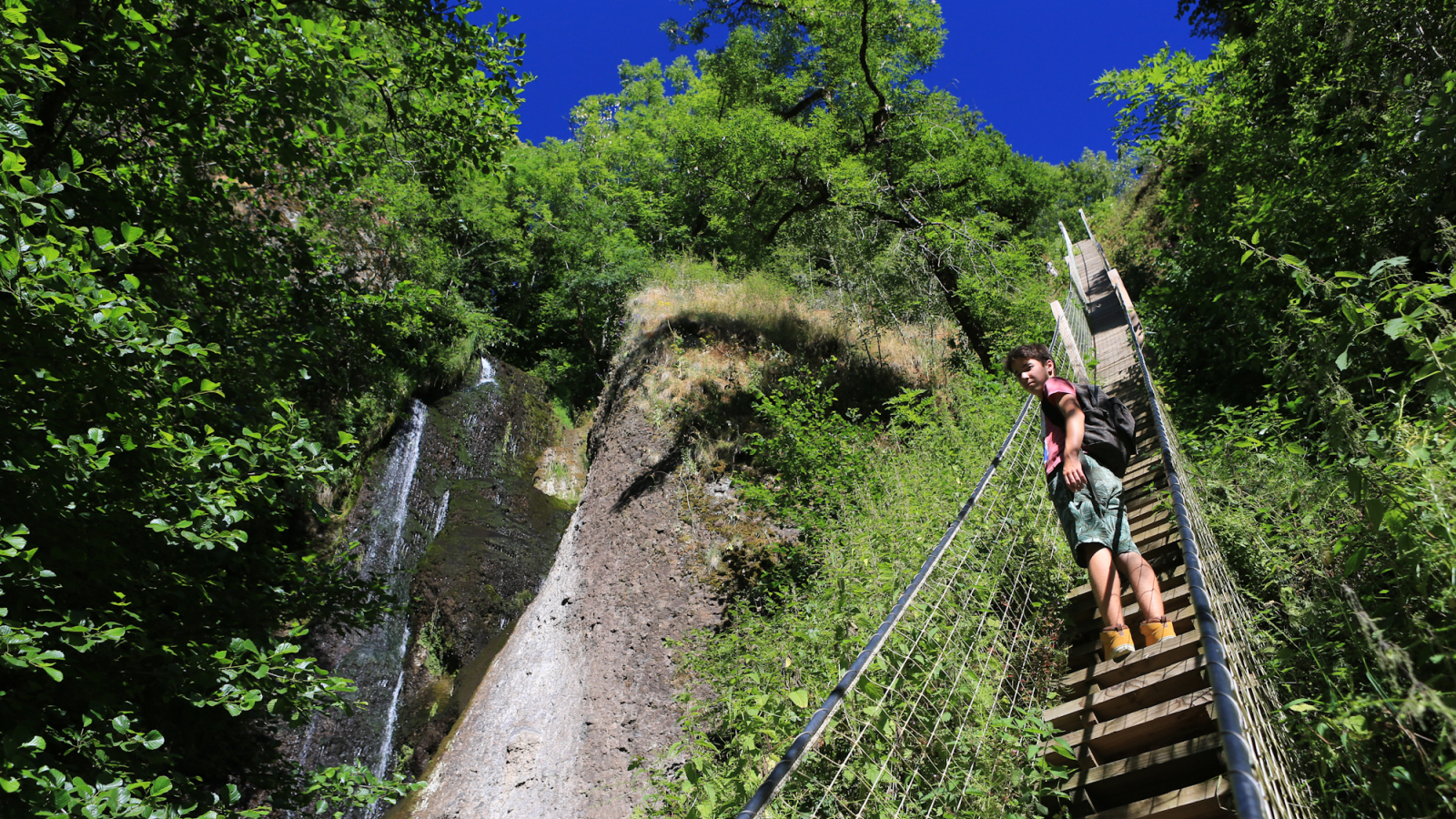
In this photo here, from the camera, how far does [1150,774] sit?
269 centimetres

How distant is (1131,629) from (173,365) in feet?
19.3

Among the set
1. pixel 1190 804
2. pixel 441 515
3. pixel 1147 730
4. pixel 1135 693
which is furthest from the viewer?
pixel 441 515

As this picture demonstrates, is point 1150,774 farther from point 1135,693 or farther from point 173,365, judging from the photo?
point 173,365

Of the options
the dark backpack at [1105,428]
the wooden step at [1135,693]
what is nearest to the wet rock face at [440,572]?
the wooden step at [1135,693]

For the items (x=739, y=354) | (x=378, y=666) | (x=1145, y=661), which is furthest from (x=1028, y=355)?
(x=378, y=666)

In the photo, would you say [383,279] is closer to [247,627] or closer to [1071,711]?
[247,627]

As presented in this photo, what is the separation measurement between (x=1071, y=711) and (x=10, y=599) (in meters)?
4.81

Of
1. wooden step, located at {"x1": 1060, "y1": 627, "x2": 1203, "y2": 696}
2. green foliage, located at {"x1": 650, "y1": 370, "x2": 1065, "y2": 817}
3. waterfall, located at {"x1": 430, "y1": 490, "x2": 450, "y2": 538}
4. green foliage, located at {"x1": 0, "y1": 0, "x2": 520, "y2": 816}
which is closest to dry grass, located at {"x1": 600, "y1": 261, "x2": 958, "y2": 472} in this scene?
green foliage, located at {"x1": 650, "y1": 370, "x2": 1065, "y2": 817}

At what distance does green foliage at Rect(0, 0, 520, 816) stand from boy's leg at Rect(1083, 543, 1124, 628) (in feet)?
12.9

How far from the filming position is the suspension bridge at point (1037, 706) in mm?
2326

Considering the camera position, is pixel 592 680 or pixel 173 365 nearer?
pixel 173 365

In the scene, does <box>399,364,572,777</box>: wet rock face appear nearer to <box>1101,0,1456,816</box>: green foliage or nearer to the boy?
the boy

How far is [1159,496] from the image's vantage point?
4.64 meters

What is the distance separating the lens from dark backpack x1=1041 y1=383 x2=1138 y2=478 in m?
3.48
